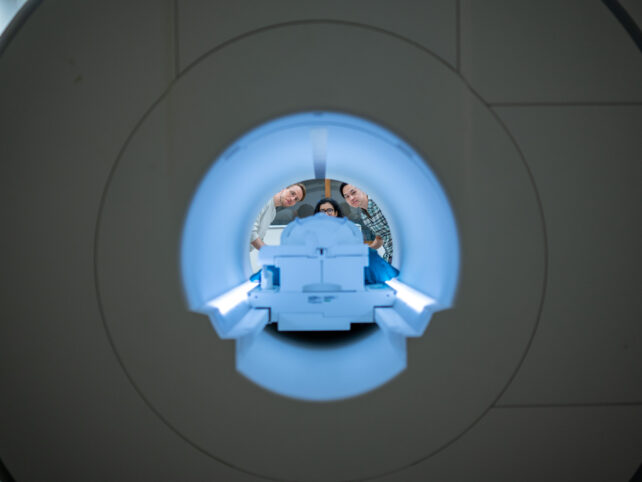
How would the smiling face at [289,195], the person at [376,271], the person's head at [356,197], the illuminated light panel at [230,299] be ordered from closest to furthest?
1. the illuminated light panel at [230,299]
2. the person at [376,271]
3. the person's head at [356,197]
4. the smiling face at [289,195]

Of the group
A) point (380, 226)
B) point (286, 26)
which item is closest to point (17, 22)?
point (286, 26)

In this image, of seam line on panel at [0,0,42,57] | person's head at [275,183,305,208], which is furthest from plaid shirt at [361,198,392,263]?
seam line on panel at [0,0,42,57]

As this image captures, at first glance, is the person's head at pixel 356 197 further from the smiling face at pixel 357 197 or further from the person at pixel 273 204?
the person at pixel 273 204

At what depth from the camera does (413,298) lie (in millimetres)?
1144

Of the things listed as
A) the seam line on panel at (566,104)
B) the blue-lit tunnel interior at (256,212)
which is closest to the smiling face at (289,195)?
the blue-lit tunnel interior at (256,212)

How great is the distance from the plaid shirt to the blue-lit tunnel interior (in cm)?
205

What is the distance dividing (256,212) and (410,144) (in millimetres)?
913

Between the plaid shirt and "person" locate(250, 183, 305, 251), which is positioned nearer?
"person" locate(250, 183, 305, 251)

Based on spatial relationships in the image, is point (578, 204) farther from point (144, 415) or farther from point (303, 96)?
point (144, 415)

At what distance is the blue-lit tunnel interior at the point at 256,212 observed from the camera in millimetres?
753

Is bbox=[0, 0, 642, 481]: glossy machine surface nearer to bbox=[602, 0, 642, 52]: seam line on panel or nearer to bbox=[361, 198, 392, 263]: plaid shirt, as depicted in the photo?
bbox=[602, 0, 642, 52]: seam line on panel

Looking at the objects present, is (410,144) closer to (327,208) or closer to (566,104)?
(566,104)

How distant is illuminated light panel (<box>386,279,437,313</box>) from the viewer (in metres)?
0.98

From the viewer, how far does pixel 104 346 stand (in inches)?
28.7
